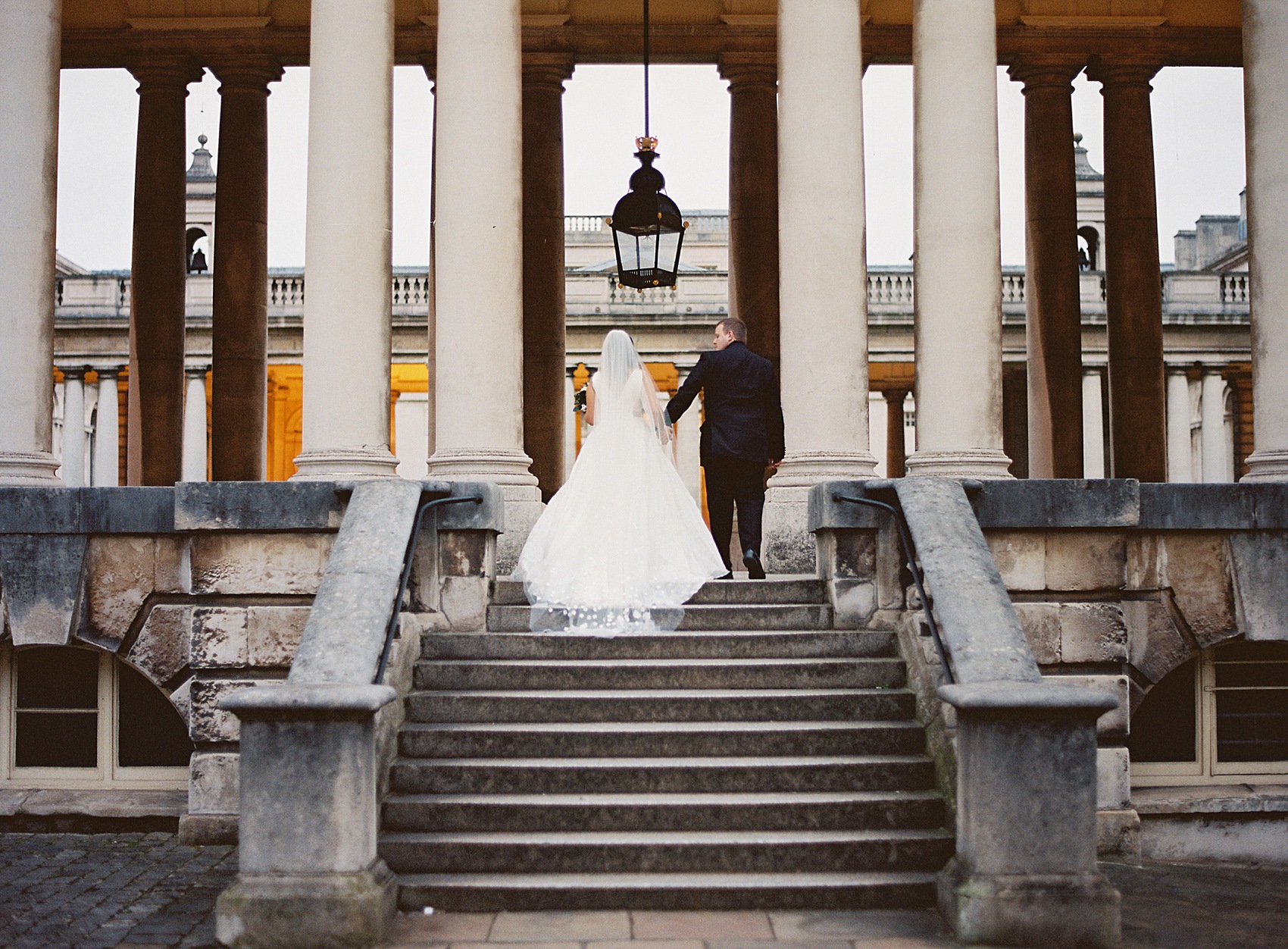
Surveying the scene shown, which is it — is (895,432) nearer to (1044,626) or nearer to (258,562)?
(1044,626)

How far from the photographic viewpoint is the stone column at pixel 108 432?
3938 cm

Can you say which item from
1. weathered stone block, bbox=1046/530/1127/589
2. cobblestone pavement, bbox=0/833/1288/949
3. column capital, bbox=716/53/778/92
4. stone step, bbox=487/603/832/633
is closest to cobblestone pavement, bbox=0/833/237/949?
cobblestone pavement, bbox=0/833/1288/949

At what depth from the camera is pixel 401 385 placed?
41.2m

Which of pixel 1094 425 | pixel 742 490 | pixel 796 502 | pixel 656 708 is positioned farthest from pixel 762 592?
pixel 1094 425

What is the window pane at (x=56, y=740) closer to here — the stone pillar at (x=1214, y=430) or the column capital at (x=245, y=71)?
the column capital at (x=245, y=71)

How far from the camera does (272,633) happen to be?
10.5 m

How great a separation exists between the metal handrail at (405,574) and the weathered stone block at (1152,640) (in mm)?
5943

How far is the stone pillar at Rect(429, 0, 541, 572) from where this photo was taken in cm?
1255

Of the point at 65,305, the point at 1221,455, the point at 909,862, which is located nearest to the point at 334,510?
the point at 909,862

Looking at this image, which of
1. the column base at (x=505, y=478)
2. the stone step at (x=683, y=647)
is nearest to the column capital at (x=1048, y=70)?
the column base at (x=505, y=478)

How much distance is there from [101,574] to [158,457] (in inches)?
354

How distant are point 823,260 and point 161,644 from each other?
25.4 feet

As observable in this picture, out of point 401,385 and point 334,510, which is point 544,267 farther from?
point 401,385

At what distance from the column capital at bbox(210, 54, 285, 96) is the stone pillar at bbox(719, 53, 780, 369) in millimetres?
7202
